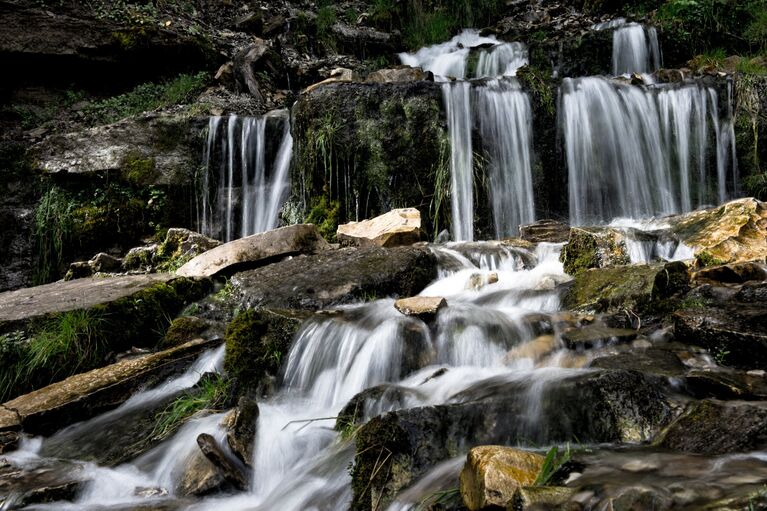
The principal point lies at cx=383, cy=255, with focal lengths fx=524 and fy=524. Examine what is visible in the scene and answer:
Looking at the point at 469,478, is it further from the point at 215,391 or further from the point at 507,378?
the point at 215,391

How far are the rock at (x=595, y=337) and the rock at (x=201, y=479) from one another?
2.34m

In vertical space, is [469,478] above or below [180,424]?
above

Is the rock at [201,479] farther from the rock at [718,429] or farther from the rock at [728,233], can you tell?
the rock at [728,233]

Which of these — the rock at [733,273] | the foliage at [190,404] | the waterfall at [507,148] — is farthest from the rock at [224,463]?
the waterfall at [507,148]

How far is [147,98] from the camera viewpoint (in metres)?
12.0

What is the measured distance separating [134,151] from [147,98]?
3004 millimetres

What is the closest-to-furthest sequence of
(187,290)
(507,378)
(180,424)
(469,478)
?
(469,478), (507,378), (180,424), (187,290)

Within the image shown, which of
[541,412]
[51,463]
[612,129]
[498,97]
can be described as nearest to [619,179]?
[612,129]

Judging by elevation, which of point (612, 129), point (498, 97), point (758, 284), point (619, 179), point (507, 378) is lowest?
point (507, 378)

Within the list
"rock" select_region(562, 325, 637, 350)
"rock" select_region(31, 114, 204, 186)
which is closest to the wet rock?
"rock" select_region(562, 325, 637, 350)

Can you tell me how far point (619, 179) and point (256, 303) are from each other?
640 centimetres

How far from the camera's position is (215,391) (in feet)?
12.4

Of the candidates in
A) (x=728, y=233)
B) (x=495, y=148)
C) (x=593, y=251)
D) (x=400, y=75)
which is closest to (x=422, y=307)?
(x=593, y=251)

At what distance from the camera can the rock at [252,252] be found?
6064mm
